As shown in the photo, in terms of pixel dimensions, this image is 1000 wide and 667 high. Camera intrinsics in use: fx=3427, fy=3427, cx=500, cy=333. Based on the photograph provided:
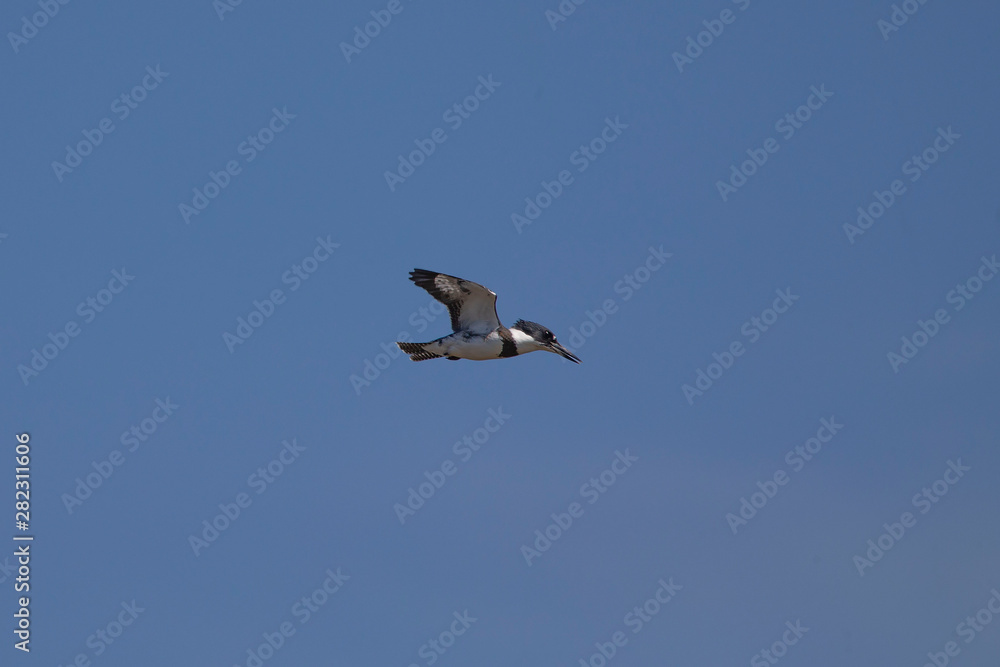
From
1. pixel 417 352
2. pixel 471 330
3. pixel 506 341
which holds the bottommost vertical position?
pixel 417 352

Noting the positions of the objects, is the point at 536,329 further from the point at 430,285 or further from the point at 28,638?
the point at 28,638

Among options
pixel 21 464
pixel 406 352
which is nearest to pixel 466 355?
pixel 406 352

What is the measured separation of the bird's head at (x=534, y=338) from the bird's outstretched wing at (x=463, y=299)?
2.43ft

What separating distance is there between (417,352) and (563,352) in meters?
3.11

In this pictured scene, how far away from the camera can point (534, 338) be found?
233 ft

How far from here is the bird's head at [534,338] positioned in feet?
232

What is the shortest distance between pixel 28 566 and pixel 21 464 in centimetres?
233

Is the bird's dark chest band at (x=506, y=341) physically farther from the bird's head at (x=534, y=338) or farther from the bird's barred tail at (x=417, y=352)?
the bird's barred tail at (x=417, y=352)

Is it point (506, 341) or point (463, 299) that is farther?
point (506, 341)

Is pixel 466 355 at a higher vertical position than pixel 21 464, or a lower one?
higher

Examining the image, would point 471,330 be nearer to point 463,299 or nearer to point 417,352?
point 463,299

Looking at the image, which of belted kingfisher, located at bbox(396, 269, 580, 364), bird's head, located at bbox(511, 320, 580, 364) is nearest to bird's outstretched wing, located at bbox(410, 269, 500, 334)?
belted kingfisher, located at bbox(396, 269, 580, 364)

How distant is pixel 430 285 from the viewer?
229 ft

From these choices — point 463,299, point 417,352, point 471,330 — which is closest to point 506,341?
point 471,330
